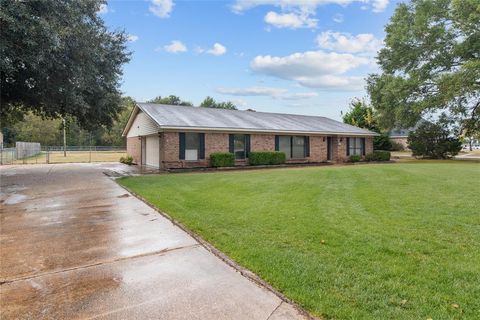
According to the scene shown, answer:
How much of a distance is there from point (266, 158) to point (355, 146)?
28.7 feet

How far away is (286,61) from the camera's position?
79.3 ft

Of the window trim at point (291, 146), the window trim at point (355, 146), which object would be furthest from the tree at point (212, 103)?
the window trim at point (291, 146)

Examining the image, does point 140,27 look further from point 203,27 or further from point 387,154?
point 387,154

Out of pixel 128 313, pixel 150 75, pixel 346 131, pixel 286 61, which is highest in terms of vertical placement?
pixel 286 61

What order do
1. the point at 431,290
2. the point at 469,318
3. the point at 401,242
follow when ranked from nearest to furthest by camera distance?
the point at 469,318 → the point at 431,290 → the point at 401,242

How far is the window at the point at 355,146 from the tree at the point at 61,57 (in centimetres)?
1617

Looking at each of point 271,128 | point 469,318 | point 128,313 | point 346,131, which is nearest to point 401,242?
point 469,318

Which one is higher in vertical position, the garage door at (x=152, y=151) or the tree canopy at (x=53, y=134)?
the tree canopy at (x=53, y=134)

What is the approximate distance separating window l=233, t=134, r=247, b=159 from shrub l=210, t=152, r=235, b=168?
94 centimetres

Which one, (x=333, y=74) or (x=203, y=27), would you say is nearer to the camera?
(x=203, y=27)

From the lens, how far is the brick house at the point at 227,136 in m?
17.0

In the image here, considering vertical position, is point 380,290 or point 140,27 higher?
point 140,27

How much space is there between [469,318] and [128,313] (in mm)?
2773

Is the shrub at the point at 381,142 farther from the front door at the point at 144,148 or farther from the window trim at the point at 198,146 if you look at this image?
the front door at the point at 144,148
